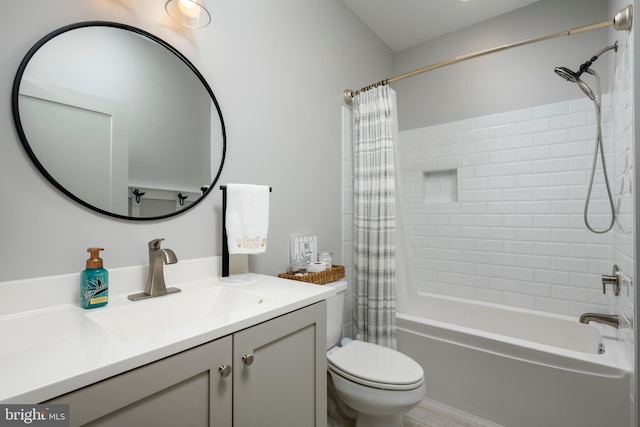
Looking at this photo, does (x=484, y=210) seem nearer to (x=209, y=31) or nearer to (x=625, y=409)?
(x=625, y=409)

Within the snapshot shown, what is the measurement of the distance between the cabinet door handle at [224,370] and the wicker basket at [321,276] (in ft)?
2.64

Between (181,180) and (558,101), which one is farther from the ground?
(558,101)

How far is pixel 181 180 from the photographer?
4.02 ft

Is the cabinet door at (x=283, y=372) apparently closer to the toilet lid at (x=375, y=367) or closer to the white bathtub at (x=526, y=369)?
the toilet lid at (x=375, y=367)

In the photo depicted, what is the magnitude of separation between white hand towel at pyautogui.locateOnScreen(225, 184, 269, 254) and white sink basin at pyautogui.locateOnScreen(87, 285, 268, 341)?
0.67ft

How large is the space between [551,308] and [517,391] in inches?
33.2

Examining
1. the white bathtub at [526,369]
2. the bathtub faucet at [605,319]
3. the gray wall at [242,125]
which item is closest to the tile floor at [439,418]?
the white bathtub at [526,369]

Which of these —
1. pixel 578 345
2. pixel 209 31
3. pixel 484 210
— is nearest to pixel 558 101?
pixel 484 210

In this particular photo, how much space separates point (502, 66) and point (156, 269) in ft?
9.12

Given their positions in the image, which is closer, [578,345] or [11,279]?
[11,279]

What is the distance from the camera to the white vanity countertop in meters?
0.51

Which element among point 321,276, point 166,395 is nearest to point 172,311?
point 166,395

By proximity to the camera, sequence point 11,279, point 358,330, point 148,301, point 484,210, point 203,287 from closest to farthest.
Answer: point 11,279, point 148,301, point 203,287, point 358,330, point 484,210

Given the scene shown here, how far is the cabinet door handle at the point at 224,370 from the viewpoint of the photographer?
731mm
